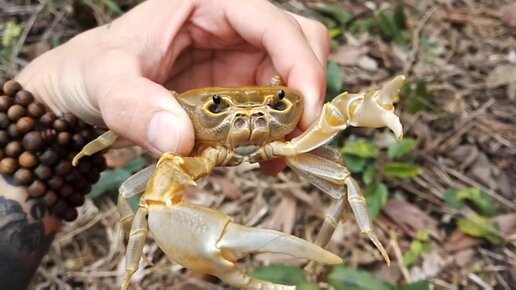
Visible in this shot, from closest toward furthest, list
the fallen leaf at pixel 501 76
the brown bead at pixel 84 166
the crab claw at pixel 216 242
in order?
the crab claw at pixel 216 242 → the brown bead at pixel 84 166 → the fallen leaf at pixel 501 76

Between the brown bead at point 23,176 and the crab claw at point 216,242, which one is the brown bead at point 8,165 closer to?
the brown bead at point 23,176

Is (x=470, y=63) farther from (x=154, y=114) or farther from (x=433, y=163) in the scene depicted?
(x=154, y=114)

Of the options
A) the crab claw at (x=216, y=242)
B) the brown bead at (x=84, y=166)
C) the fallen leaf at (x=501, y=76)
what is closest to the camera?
the crab claw at (x=216, y=242)

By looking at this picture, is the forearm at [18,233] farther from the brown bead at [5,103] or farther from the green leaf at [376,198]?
the green leaf at [376,198]

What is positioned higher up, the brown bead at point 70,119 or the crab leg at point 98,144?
the crab leg at point 98,144

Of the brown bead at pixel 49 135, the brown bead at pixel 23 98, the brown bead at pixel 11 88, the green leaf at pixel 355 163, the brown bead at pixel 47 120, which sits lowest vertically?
the green leaf at pixel 355 163

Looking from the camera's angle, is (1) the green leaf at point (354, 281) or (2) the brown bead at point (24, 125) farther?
(1) the green leaf at point (354, 281)

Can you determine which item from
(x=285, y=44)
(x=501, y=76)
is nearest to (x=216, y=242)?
(x=285, y=44)

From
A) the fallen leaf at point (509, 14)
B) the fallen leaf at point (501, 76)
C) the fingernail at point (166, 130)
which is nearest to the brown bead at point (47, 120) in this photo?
the fingernail at point (166, 130)
